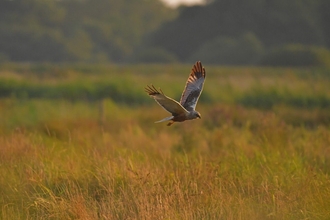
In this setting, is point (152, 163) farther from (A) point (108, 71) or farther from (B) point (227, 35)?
(B) point (227, 35)

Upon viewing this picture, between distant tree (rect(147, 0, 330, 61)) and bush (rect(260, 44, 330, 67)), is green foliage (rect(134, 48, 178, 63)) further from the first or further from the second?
bush (rect(260, 44, 330, 67))

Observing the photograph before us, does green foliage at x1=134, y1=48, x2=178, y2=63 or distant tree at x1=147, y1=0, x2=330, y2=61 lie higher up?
distant tree at x1=147, y1=0, x2=330, y2=61

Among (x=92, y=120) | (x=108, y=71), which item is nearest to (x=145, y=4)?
(x=108, y=71)

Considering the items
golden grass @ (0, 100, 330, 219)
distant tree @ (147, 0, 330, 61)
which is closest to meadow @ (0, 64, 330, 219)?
golden grass @ (0, 100, 330, 219)

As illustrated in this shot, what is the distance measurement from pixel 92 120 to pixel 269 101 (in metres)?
6.82

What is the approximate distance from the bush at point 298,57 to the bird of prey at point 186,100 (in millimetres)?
29274

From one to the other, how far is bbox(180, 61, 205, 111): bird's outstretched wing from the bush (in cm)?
2924

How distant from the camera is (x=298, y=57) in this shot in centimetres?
3566

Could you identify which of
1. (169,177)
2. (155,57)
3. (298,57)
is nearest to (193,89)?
(169,177)

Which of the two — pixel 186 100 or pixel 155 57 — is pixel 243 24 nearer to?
pixel 155 57

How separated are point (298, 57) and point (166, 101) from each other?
30.6 m

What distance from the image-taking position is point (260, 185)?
7098 mm

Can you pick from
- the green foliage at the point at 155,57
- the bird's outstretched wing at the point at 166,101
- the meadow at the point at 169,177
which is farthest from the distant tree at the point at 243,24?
the bird's outstretched wing at the point at 166,101

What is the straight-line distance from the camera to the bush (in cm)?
3519
